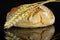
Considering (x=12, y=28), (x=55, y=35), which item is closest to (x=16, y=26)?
(x=12, y=28)

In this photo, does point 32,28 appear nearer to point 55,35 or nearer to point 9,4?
point 55,35

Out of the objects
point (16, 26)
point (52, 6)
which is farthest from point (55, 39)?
point (52, 6)

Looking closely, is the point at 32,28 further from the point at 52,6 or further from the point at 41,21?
the point at 52,6

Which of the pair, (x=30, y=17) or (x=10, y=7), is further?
(x=10, y=7)

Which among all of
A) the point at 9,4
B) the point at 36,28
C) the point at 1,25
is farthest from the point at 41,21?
the point at 9,4

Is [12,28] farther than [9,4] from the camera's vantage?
No

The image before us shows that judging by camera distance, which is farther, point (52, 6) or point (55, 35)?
point (52, 6)
